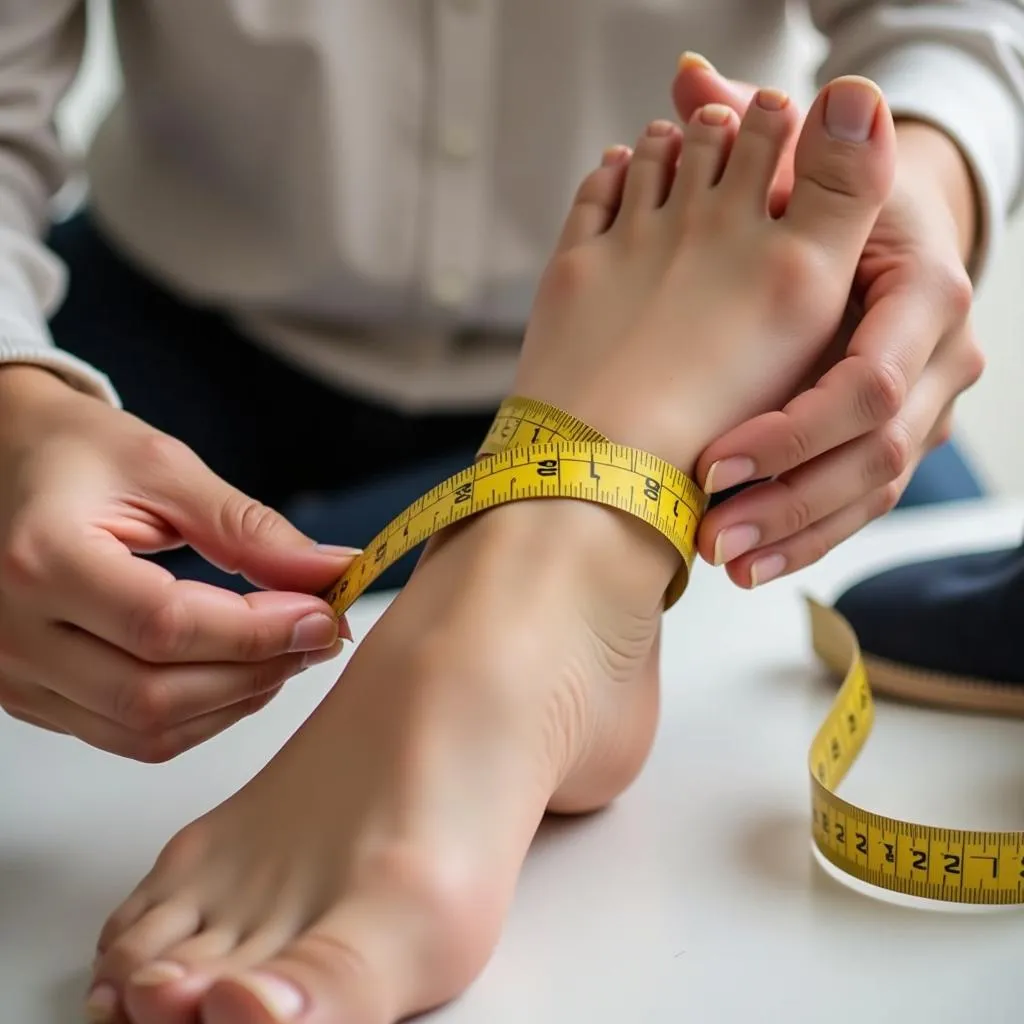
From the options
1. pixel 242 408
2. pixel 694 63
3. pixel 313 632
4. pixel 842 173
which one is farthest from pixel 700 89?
pixel 242 408

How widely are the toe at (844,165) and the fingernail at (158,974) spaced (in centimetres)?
58

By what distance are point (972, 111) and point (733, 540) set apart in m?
0.47

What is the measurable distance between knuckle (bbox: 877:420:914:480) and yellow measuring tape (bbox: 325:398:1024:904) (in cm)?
12

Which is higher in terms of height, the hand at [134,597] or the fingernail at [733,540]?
the fingernail at [733,540]

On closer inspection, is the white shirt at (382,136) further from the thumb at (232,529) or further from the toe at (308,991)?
the toe at (308,991)

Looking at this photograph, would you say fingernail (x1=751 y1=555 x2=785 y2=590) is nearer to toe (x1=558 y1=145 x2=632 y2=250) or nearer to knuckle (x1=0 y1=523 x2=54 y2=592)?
toe (x1=558 y1=145 x2=632 y2=250)

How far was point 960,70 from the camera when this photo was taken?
1062 mm

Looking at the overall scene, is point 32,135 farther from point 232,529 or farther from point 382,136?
point 232,529

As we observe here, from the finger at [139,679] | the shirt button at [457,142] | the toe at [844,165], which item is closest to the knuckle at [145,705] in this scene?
the finger at [139,679]

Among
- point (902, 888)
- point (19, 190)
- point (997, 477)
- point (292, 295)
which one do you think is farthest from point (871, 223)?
point (997, 477)

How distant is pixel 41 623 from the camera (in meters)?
0.74

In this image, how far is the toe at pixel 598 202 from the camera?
957 millimetres

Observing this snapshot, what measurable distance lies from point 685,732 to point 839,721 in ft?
0.39

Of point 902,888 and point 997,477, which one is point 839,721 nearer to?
point 902,888
